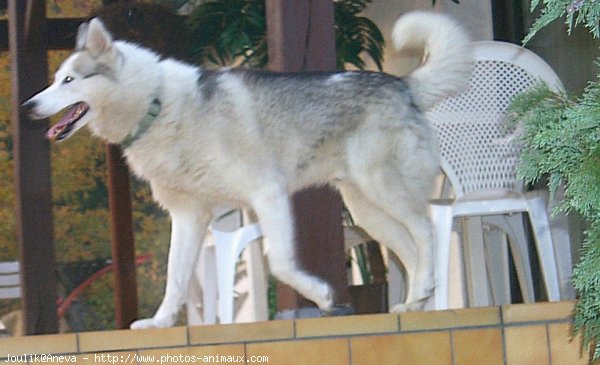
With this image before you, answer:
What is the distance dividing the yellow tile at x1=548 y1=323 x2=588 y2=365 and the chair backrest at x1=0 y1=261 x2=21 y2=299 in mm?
3349

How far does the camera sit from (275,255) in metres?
2.95

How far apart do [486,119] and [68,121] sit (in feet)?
4.54

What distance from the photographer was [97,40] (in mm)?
3000

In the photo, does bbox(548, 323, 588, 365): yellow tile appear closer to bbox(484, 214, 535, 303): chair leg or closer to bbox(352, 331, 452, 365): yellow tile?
bbox(352, 331, 452, 365): yellow tile

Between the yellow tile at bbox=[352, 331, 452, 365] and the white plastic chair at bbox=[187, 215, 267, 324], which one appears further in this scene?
the white plastic chair at bbox=[187, 215, 267, 324]

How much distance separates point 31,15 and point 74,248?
1716 millimetres

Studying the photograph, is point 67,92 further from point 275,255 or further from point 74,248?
point 74,248

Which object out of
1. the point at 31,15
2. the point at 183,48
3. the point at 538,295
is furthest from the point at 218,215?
the point at 538,295

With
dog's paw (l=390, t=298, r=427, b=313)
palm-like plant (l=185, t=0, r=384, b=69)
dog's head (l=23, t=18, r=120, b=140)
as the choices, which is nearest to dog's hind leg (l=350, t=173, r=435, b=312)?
dog's paw (l=390, t=298, r=427, b=313)

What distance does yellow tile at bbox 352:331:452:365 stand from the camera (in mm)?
2787

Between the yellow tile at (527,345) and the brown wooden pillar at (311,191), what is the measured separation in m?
0.48

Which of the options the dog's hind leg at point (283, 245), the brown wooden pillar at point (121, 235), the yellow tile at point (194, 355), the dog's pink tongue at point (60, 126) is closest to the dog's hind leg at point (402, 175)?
the dog's hind leg at point (283, 245)

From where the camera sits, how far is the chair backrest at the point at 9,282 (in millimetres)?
5422

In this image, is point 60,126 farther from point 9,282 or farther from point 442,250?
point 9,282
